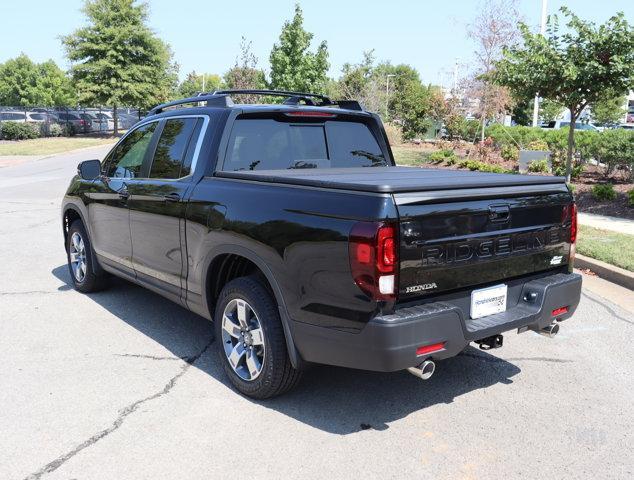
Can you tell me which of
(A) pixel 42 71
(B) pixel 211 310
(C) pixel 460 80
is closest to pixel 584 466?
(B) pixel 211 310

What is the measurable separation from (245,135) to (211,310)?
4.31ft

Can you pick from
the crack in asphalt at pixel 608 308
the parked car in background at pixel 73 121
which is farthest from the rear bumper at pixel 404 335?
the parked car in background at pixel 73 121

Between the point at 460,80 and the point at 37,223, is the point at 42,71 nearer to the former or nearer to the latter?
the point at 460,80

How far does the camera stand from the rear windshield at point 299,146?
4461mm

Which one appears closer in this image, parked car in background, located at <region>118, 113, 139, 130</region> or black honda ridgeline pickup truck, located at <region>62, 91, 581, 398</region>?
black honda ridgeline pickup truck, located at <region>62, 91, 581, 398</region>

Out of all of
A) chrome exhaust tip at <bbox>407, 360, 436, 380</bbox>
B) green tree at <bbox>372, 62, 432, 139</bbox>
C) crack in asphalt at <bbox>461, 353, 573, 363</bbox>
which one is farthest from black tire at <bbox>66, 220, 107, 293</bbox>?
green tree at <bbox>372, 62, 432, 139</bbox>

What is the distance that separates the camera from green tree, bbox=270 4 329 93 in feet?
80.4

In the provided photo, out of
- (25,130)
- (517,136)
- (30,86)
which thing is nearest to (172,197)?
(517,136)

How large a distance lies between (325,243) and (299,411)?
3.96ft

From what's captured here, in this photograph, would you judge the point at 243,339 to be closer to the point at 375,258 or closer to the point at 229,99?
the point at 375,258

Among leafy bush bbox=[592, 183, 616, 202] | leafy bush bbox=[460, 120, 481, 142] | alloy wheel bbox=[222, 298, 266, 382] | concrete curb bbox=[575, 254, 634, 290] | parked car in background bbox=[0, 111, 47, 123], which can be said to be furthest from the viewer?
parked car in background bbox=[0, 111, 47, 123]

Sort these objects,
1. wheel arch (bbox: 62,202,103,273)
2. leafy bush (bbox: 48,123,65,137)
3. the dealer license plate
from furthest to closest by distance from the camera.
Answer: leafy bush (bbox: 48,123,65,137), wheel arch (bbox: 62,202,103,273), the dealer license plate

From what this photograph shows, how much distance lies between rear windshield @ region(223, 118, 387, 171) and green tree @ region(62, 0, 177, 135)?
134 ft

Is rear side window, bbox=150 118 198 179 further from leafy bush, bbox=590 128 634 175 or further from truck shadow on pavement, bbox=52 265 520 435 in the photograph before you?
leafy bush, bbox=590 128 634 175
